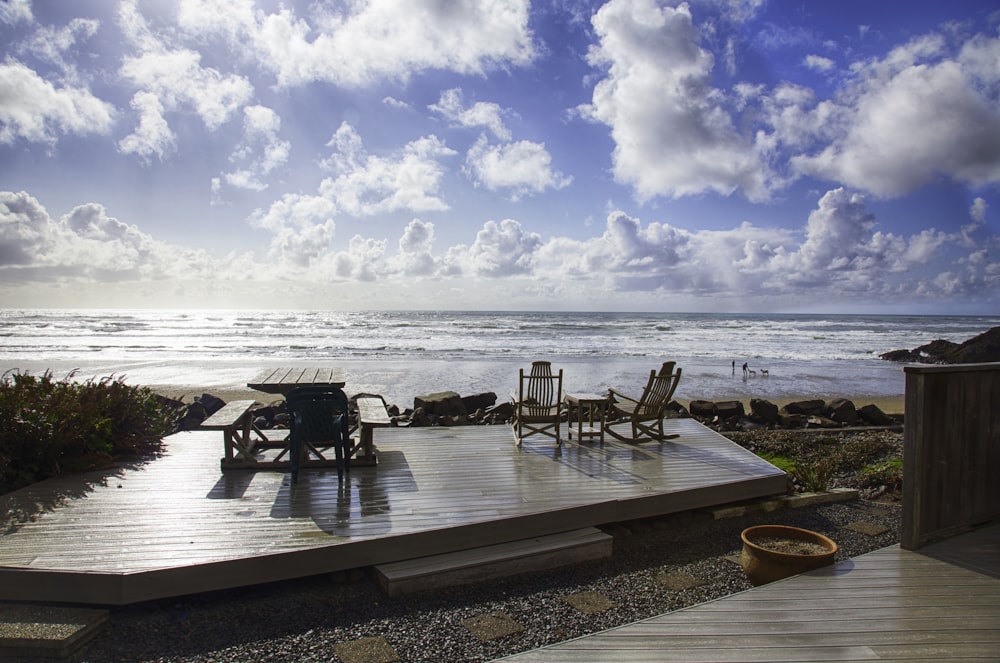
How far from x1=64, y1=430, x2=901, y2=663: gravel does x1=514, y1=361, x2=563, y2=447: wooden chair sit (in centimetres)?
262

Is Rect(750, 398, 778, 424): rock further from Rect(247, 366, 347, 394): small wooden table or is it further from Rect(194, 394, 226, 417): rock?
Rect(194, 394, 226, 417): rock

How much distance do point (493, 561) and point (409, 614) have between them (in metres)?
0.76

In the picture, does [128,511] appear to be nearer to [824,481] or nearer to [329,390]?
[329,390]

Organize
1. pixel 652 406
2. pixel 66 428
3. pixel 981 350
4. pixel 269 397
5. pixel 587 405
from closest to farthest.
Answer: pixel 66 428, pixel 587 405, pixel 652 406, pixel 269 397, pixel 981 350

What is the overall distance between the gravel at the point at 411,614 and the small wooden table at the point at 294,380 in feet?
6.91

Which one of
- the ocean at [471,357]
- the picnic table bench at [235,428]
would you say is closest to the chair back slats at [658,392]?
the picnic table bench at [235,428]

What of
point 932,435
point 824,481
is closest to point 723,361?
point 824,481

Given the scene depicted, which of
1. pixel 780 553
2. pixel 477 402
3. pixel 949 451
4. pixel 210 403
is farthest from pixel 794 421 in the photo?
pixel 210 403

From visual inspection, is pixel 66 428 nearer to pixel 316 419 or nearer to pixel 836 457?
pixel 316 419

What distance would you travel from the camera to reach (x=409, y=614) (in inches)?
141

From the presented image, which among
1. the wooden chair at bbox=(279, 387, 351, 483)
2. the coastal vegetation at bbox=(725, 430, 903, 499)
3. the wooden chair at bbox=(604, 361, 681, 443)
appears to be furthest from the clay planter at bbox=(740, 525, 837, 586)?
the wooden chair at bbox=(279, 387, 351, 483)

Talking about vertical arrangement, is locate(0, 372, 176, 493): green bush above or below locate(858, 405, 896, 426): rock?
above

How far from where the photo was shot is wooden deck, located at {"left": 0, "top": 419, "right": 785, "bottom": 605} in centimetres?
351

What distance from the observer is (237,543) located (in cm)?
385
